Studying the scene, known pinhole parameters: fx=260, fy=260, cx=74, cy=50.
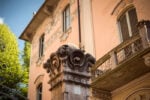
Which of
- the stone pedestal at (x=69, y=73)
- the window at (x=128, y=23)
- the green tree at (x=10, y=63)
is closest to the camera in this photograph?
the stone pedestal at (x=69, y=73)

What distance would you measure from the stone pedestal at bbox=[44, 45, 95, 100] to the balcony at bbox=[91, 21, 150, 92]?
380cm

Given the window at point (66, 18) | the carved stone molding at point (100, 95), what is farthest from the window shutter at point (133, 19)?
the window at point (66, 18)

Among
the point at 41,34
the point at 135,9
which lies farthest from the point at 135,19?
the point at 41,34

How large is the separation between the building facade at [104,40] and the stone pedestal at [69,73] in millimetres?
670

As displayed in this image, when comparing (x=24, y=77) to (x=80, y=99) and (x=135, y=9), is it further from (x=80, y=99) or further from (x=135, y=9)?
(x=80, y=99)

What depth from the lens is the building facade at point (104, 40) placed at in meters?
9.16

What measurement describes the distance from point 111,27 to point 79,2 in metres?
3.86

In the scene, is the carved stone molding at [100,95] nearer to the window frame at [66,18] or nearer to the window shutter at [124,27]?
the window shutter at [124,27]

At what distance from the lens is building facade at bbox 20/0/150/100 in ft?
30.1

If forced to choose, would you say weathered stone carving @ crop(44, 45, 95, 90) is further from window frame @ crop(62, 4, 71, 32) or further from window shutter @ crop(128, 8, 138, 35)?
window frame @ crop(62, 4, 71, 32)

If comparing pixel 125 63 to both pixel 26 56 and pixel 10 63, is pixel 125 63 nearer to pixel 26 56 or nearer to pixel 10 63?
pixel 10 63

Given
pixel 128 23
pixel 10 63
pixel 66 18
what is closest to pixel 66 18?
pixel 66 18

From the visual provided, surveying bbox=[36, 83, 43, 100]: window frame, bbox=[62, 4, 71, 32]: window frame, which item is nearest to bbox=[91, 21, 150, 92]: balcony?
bbox=[62, 4, 71, 32]: window frame

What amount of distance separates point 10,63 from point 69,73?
57.1 ft
